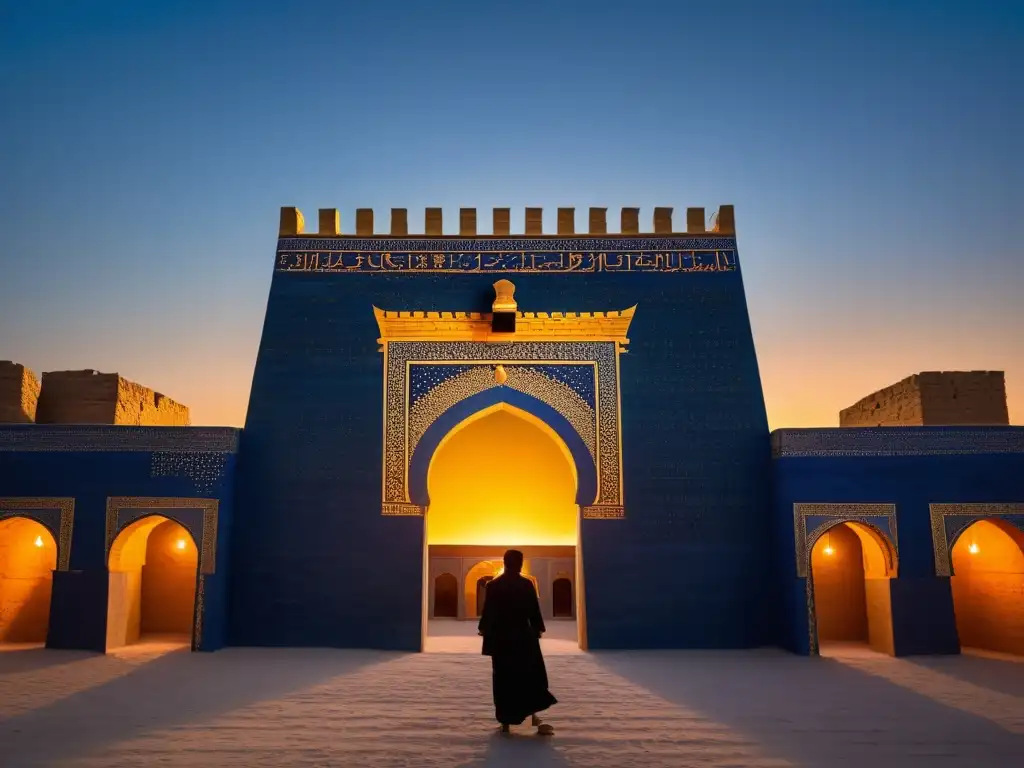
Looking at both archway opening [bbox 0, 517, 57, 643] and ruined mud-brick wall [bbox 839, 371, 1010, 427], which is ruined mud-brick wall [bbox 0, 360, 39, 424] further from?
ruined mud-brick wall [bbox 839, 371, 1010, 427]

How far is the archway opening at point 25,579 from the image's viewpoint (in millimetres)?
8148

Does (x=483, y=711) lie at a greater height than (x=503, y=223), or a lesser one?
lesser

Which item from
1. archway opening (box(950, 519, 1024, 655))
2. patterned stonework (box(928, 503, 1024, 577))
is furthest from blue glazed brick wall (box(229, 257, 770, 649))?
archway opening (box(950, 519, 1024, 655))

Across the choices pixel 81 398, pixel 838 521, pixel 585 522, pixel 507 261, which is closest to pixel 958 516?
pixel 838 521

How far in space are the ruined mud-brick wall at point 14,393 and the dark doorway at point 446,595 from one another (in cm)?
507

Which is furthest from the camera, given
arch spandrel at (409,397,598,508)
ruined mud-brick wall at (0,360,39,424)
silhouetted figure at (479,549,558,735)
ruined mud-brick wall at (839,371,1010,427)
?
ruined mud-brick wall at (839,371,1010,427)

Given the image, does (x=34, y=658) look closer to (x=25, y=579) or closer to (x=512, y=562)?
(x=25, y=579)

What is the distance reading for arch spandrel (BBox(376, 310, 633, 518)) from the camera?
8.00 meters

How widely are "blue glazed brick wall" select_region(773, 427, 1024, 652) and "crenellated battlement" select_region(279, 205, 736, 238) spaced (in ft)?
8.35

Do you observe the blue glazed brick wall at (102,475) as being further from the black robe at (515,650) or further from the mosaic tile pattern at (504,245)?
the black robe at (515,650)

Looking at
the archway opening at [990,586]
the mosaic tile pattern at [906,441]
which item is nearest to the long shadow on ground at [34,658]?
the mosaic tile pattern at [906,441]

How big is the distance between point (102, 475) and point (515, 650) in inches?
198

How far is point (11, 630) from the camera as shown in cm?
814

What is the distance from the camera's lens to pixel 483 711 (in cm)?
500
